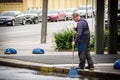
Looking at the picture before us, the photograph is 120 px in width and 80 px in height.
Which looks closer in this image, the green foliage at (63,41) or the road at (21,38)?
the green foliage at (63,41)

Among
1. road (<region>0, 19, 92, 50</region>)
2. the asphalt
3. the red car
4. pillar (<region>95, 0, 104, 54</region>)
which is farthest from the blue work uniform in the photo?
the red car

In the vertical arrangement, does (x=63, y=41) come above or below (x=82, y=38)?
below

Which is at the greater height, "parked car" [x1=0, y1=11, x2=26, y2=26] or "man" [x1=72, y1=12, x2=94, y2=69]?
"man" [x1=72, y1=12, x2=94, y2=69]

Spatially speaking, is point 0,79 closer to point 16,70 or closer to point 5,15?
point 16,70

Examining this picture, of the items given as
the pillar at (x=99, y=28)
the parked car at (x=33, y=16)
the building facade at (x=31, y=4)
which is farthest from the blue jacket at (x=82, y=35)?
the building facade at (x=31, y=4)

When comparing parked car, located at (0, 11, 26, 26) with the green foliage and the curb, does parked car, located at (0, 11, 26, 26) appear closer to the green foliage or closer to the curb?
the green foliage

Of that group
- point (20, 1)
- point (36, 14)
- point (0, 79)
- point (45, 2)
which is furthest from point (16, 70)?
point (20, 1)

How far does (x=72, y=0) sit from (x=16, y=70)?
2196 inches

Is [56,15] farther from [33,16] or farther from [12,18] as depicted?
[12,18]

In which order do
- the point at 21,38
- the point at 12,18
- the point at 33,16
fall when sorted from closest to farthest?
1. the point at 21,38
2. the point at 12,18
3. the point at 33,16

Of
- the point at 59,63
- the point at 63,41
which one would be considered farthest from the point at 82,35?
the point at 63,41

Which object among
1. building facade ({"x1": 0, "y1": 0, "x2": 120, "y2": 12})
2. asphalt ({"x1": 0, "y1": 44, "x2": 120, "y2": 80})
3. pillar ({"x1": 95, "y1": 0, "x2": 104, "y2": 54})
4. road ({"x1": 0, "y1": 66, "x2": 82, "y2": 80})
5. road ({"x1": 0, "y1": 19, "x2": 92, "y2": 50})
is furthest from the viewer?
building facade ({"x1": 0, "y1": 0, "x2": 120, "y2": 12})

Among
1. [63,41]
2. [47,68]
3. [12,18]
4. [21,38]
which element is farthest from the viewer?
[12,18]

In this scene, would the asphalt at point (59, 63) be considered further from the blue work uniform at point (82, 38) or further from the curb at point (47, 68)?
the blue work uniform at point (82, 38)
